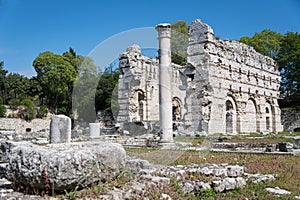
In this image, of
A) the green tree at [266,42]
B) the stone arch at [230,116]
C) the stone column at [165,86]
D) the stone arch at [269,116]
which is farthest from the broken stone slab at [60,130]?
the green tree at [266,42]

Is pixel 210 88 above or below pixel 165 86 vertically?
above

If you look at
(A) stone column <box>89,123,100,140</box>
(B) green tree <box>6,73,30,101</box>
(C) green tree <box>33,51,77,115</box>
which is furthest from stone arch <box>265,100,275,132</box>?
(B) green tree <box>6,73,30,101</box>

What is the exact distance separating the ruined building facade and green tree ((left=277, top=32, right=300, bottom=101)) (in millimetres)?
9057

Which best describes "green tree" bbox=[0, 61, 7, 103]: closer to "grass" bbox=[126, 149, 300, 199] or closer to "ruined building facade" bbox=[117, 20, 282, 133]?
"ruined building facade" bbox=[117, 20, 282, 133]

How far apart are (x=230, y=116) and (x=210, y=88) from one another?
384 centimetres

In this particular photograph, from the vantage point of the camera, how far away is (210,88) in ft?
71.1

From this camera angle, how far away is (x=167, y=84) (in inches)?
580

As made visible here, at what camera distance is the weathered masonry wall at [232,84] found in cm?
2152

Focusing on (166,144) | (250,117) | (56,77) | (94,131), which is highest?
(56,77)

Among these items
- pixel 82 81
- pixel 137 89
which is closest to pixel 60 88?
pixel 82 81

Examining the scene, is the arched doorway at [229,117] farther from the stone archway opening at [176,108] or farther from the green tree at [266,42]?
the green tree at [266,42]

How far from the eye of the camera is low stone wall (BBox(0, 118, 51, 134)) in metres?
40.4

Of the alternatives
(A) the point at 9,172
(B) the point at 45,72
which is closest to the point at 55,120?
(A) the point at 9,172

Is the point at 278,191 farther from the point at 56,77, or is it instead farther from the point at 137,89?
the point at 56,77
